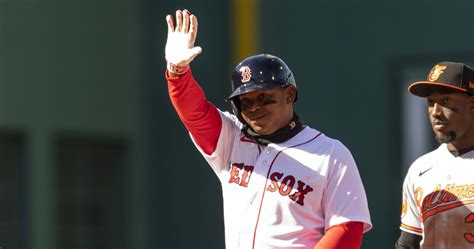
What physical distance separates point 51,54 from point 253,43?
2.02m

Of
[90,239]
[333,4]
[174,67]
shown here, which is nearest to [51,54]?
[90,239]

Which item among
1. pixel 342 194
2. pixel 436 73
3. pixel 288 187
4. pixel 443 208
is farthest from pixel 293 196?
pixel 436 73

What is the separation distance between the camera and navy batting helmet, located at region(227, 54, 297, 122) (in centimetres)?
483

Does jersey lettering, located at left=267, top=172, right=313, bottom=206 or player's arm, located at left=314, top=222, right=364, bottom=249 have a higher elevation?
jersey lettering, located at left=267, top=172, right=313, bottom=206

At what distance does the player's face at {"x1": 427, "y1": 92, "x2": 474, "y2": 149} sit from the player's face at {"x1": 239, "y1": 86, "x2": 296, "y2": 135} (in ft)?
2.40

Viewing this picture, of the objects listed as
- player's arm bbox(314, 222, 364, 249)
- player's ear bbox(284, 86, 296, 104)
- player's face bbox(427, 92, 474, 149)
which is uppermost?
player's ear bbox(284, 86, 296, 104)

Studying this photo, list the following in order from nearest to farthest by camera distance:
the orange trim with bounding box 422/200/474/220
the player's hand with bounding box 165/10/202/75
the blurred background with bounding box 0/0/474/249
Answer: the player's hand with bounding box 165/10/202/75 → the orange trim with bounding box 422/200/474/220 → the blurred background with bounding box 0/0/474/249

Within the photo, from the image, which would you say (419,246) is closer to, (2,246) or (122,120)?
(2,246)

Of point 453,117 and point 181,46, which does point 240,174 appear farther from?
point 453,117

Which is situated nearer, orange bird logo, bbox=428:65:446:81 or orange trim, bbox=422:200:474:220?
orange trim, bbox=422:200:474:220

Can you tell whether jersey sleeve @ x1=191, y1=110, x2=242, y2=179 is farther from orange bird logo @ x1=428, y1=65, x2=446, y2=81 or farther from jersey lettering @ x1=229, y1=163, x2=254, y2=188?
orange bird logo @ x1=428, y1=65, x2=446, y2=81

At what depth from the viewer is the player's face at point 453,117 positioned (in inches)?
202

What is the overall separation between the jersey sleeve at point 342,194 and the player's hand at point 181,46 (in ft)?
2.38

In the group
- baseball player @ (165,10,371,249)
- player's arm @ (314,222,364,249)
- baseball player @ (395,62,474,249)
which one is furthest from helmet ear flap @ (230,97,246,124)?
baseball player @ (395,62,474,249)
